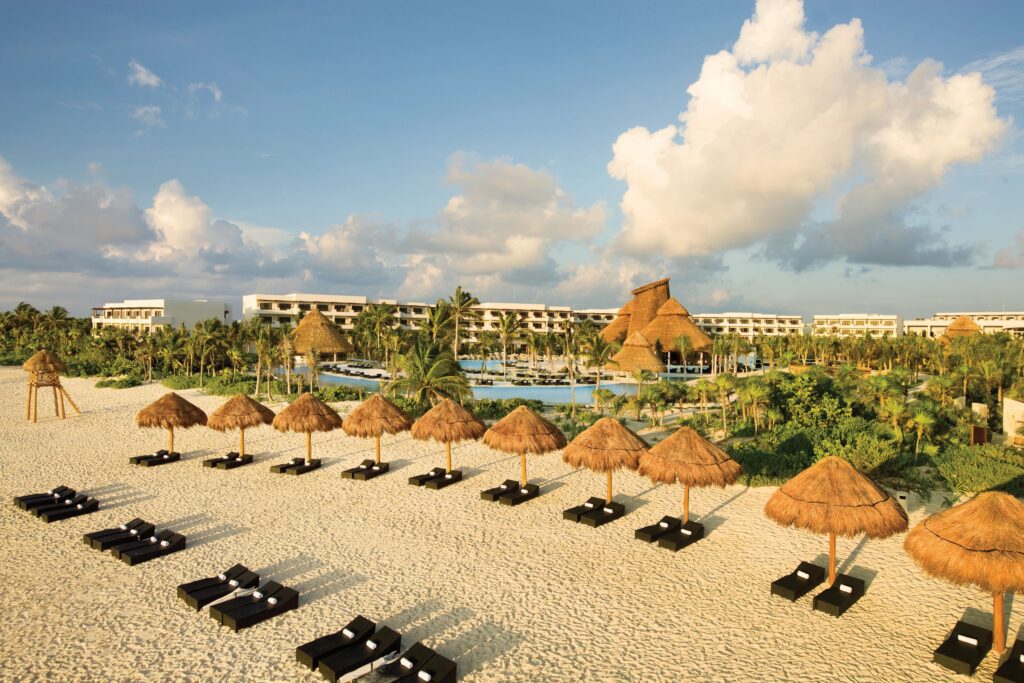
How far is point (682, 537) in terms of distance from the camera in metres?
11.0

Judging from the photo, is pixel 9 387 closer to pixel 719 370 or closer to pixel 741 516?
pixel 741 516

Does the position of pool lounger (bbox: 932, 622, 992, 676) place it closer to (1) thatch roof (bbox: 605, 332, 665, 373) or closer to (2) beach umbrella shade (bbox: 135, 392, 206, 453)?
(2) beach umbrella shade (bbox: 135, 392, 206, 453)

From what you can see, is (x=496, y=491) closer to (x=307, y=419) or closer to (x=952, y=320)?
(x=307, y=419)

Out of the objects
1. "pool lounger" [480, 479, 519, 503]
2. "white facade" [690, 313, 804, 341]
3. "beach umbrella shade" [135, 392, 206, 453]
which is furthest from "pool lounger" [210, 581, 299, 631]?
"white facade" [690, 313, 804, 341]

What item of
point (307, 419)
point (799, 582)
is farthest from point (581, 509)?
point (307, 419)

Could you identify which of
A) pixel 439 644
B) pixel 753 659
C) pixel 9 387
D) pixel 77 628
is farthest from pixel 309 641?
pixel 9 387

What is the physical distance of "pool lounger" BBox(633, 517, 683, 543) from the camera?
36.4 feet

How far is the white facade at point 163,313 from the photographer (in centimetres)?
6719

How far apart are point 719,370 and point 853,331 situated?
223ft

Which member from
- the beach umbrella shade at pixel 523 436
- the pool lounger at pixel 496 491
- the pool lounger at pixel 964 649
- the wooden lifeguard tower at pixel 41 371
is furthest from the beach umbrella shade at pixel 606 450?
the wooden lifeguard tower at pixel 41 371

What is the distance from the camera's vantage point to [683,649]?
7.56 meters

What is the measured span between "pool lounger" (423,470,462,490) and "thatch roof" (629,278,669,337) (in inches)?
1905

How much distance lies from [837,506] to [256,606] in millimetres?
9138

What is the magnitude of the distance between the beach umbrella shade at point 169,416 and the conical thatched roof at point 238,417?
84 cm
